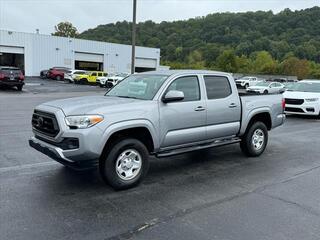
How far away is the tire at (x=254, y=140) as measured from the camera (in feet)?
24.5

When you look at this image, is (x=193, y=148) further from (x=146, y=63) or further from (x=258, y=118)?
(x=146, y=63)

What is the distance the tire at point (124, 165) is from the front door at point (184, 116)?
48 cm

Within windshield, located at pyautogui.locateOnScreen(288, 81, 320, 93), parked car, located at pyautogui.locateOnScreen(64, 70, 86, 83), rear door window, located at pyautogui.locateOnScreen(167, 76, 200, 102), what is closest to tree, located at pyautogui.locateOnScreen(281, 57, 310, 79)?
parked car, located at pyautogui.locateOnScreen(64, 70, 86, 83)

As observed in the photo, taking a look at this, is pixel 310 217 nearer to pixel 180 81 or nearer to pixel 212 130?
pixel 212 130

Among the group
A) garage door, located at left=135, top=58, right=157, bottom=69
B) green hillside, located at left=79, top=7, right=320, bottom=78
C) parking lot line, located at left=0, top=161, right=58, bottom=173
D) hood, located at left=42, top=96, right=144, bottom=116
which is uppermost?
green hillside, located at left=79, top=7, right=320, bottom=78

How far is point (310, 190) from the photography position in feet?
18.1

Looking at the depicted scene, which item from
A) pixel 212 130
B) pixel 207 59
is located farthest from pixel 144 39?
pixel 212 130

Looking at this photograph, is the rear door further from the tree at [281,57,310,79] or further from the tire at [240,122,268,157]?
the tree at [281,57,310,79]

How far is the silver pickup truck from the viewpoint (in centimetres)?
493

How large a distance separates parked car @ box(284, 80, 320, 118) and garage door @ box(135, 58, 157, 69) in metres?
47.0

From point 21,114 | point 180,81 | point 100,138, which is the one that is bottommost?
point 21,114

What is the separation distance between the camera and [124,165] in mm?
5348

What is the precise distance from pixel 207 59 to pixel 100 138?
102162mm

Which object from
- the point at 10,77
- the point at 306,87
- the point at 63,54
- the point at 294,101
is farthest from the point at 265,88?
the point at 63,54
